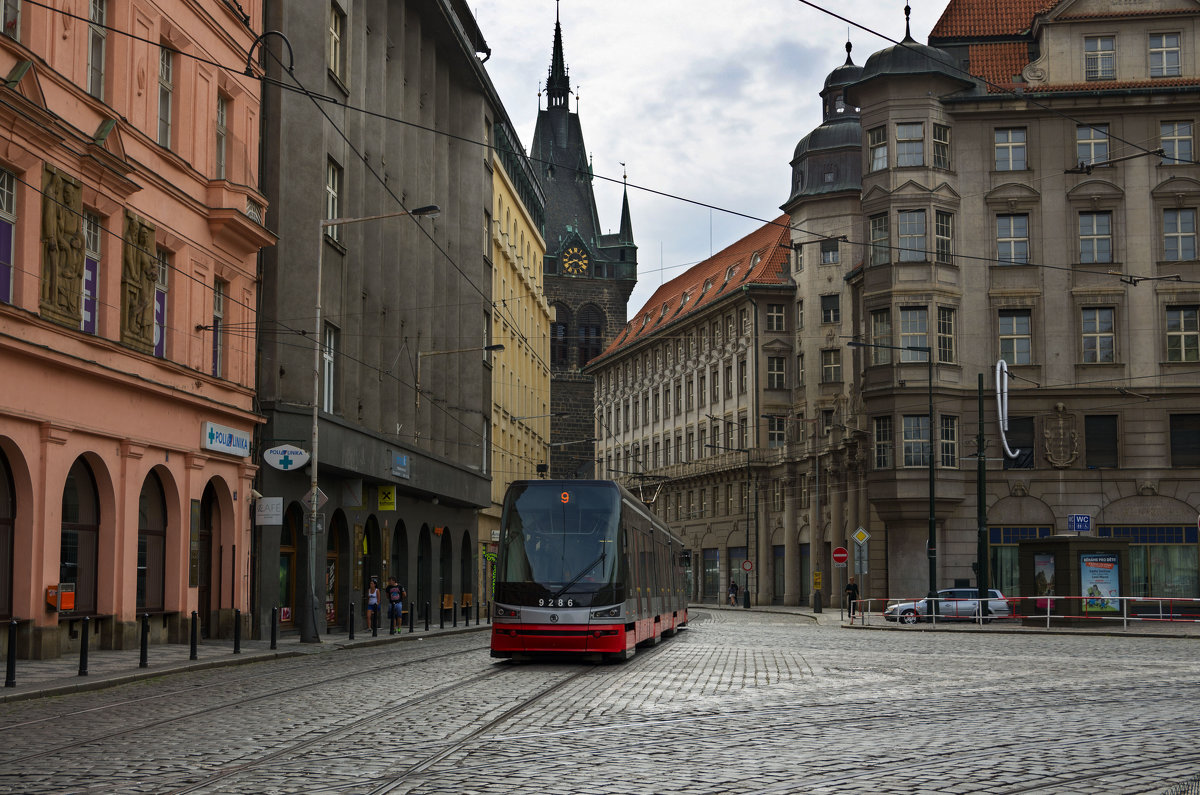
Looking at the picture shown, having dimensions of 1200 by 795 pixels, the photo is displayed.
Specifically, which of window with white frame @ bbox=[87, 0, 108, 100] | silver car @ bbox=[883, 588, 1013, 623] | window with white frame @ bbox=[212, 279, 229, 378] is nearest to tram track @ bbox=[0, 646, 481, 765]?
window with white frame @ bbox=[212, 279, 229, 378]

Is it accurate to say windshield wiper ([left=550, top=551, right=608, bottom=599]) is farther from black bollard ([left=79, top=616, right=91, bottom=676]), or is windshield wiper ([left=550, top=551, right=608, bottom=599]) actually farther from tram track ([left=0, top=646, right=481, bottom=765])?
black bollard ([left=79, top=616, right=91, bottom=676])

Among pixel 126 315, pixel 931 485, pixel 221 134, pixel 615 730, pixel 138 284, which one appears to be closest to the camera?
pixel 615 730

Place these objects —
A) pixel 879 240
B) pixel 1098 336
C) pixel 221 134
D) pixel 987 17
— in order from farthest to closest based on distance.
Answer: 1. pixel 987 17
2. pixel 879 240
3. pixel 1098 336
4. pixel 221 134

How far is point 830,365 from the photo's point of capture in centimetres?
7981

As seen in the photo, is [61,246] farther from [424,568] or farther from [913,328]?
[913,328]

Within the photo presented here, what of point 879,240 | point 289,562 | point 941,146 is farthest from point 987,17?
point 289,562

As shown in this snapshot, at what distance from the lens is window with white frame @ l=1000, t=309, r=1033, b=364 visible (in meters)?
57.3

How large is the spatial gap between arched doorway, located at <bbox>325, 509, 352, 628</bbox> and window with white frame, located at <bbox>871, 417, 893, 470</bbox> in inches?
1005

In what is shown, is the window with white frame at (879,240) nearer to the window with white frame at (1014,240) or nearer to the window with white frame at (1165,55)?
the window with white frame at (1014,240)

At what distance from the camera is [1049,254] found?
5722 centimetres

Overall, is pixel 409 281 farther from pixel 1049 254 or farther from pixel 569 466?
pixel 569 466

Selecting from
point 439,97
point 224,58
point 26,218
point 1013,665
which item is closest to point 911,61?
point 439,97

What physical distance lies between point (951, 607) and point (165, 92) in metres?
32.5

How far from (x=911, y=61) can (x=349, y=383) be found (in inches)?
1159
